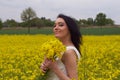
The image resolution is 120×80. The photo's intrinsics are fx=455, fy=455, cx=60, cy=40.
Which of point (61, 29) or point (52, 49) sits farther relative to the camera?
point (61, 29)

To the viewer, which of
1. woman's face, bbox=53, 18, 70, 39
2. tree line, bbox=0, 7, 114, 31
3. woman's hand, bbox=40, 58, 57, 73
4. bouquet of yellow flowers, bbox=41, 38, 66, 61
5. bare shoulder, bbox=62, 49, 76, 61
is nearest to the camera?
bouquet of yellow flowers, bbox=41, 38, 66, 61

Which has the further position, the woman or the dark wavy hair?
→ the dark wavy hair

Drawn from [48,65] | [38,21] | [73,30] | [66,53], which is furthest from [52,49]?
[38,21]

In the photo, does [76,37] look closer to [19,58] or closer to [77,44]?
[77,44]

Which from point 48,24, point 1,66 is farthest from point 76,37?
point 48,24

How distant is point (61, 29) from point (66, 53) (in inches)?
9.3

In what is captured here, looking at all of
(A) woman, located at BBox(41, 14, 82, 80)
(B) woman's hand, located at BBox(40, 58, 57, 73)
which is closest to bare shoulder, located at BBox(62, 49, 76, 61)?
(A) woman, located at BBox(41, 14, 82, 80)

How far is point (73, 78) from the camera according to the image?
10.8 feet

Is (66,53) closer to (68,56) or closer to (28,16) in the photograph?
(68,56)

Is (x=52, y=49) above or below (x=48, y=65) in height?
above

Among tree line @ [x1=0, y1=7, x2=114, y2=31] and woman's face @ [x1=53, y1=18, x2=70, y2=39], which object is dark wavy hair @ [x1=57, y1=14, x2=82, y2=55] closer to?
woman's face @ [x1=53, y1=18, x2=70, y2=39]

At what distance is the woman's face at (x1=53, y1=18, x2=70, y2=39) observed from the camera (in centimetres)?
345

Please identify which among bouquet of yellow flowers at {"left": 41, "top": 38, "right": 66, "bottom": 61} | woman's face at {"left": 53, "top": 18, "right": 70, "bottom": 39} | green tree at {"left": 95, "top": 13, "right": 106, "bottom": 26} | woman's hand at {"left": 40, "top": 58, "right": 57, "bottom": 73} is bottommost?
green tree at {"left": 95, "top": 13, "right": 106, "bottom": 26}

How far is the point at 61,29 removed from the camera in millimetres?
3463
